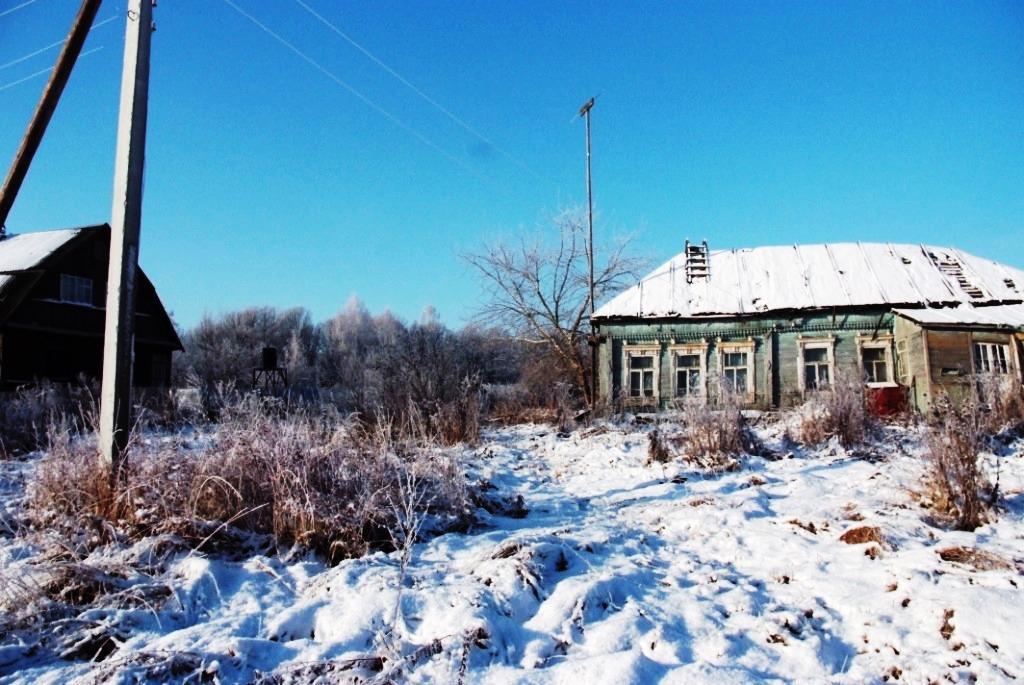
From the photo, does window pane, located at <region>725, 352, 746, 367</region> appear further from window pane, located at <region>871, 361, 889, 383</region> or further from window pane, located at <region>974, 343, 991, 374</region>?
window pane, located at <region>974, 343, 991, 374</region>

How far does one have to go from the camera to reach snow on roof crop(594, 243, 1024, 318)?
1658 cm

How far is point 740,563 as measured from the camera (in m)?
4.36

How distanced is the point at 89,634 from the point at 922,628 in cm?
396

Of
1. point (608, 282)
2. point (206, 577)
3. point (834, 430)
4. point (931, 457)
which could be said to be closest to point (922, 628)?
point (931, 457)

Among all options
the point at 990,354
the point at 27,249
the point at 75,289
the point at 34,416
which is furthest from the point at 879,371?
the point at 27,249

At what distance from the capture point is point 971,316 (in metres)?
14.7

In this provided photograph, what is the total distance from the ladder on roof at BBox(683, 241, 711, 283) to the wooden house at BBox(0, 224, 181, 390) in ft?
57.8

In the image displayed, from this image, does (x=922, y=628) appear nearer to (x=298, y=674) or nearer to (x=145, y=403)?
(x=298, y=674)

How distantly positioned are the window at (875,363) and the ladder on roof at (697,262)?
4708mm

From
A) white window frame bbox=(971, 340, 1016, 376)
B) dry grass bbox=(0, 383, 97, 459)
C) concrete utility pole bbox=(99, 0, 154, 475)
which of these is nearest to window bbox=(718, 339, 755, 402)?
white window frame bbox=(971, 340, 1016, 376)

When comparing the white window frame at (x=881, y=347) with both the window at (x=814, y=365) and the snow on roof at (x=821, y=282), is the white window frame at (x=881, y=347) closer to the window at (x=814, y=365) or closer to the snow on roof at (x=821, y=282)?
the window at (x=814, y=365)

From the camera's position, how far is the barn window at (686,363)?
56.7ft

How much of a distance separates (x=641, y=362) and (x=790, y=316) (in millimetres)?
4171

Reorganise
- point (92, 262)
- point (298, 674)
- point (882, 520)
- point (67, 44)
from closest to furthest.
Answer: point (298, 674) < point (882, 520) < point (67, 44) < point (92, 262)
